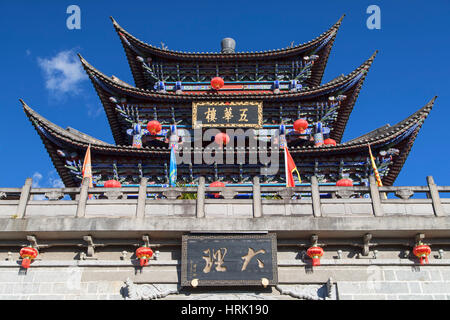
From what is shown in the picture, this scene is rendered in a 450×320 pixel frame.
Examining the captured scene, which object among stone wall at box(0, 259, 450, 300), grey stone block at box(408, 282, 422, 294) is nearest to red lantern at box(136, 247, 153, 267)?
stone wall at box(0, 259, 450, 300)

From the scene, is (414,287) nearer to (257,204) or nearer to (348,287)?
(348,287)

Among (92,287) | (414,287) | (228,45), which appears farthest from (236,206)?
(228,45)

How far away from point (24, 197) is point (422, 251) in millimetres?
9992

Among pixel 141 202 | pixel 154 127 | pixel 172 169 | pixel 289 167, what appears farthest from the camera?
pixel 154 127

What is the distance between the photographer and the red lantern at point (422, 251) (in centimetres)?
1193

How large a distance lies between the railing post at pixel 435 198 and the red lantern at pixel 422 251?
3.05 ft

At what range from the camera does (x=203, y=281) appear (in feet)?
38.1

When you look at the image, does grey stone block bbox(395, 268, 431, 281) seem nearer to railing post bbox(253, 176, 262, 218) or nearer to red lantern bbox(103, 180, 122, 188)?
railing post bbox(253, 176, 262, 218)

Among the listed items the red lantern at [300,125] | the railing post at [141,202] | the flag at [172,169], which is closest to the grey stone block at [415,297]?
the railing post at [141,202]

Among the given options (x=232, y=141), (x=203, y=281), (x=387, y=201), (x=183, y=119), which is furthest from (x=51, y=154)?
(x=387, y=201)

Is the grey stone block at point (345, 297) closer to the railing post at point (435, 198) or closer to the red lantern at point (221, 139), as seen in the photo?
the railing post at point (435, 198)

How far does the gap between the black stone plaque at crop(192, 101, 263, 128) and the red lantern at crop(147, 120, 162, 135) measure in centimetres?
146

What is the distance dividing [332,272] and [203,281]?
3137 mm

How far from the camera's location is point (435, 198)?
12.6 meters
